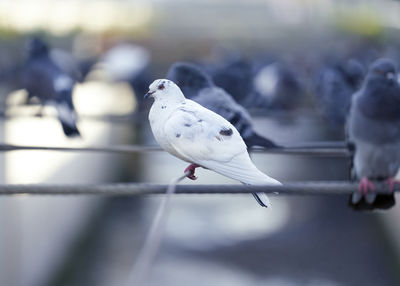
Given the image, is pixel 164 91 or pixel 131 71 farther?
pixel 131 71

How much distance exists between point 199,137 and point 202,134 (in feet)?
0.05

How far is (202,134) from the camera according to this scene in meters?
2.37

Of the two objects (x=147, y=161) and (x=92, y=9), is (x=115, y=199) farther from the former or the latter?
(x=92, y=9)

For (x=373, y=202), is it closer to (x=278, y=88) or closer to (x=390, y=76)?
(x=390, y=76)

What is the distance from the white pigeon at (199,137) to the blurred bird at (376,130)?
1097 millimetres

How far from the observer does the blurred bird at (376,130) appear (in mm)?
3564

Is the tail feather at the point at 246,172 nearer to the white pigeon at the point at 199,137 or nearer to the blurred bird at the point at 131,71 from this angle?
the white pigeon at the point at 199,137

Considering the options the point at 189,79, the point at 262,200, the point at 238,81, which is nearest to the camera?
the point at 262,200

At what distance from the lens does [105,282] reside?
8.77 meters

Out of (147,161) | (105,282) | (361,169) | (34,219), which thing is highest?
Result: (361,169)

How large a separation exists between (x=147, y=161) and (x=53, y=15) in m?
8.12

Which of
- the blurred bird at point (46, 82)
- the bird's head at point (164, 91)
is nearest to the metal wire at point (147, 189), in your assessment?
the bird's head at point (164, 91)

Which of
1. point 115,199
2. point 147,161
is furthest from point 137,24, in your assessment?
point 115,199

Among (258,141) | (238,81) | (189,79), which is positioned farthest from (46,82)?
(258,141)
